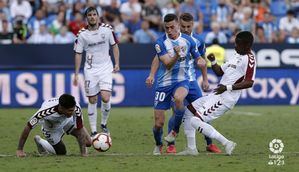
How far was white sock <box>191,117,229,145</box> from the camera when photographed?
40.6ft

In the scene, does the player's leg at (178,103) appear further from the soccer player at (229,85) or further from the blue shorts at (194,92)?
the soccer player at (229,85)

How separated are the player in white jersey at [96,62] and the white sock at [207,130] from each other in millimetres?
3772

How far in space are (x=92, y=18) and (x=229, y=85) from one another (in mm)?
4017

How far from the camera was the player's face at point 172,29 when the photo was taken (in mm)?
13039

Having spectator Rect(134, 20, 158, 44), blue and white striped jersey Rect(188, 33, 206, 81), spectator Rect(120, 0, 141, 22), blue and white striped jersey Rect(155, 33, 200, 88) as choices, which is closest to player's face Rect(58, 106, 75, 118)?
blue and white striped jersey Rect(155, 33, 200, 88)

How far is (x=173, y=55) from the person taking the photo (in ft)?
43.2

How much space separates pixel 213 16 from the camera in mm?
27297

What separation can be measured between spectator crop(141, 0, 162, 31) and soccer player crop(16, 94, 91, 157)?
534 inches

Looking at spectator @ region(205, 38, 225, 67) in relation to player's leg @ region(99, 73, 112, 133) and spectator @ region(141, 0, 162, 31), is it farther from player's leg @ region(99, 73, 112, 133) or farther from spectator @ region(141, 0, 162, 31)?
player's leg @ region(99, 73, 112, 133)

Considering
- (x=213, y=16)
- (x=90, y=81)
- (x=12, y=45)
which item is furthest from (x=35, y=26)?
(x=90, y=81)

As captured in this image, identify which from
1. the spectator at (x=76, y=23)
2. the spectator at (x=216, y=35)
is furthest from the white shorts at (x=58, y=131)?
the spectator at (x=216, y=35)

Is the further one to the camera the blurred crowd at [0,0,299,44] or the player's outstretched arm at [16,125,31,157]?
the blurred crowd at [0,0,299,44]

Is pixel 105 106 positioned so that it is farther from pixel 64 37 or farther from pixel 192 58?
pixel 64 37

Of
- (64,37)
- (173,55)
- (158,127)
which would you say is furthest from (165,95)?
(64,37)
